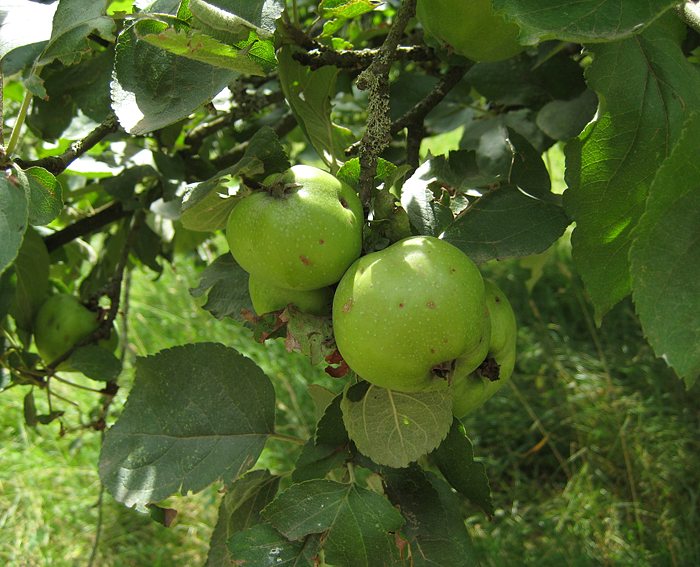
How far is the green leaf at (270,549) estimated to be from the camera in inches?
36.5

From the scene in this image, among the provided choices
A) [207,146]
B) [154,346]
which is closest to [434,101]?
[207,146]

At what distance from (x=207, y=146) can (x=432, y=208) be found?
1083 mm

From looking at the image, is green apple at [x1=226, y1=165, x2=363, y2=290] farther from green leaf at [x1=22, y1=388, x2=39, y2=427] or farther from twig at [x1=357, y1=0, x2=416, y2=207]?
green leaf at [x1=22, y1=388, x2=39, y2=427]

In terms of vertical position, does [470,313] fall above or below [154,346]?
above

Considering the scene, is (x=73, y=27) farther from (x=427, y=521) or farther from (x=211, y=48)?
(x=427, y=521)

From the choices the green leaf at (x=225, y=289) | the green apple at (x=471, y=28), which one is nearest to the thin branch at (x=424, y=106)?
the green apple at (x=471, y=28)

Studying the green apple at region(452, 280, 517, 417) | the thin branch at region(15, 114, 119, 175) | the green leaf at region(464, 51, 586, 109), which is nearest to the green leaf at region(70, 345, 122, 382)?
the thin branch at region(15, 114, 119, 175)

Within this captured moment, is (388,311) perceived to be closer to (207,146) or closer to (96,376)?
(96,376)

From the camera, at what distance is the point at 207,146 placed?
1925 mm

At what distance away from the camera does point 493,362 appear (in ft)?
3.06

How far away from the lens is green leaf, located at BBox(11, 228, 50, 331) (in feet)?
4.74

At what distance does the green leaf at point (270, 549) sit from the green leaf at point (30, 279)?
758 mm

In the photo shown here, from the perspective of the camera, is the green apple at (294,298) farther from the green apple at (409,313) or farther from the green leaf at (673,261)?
the green leaf at (673,261)

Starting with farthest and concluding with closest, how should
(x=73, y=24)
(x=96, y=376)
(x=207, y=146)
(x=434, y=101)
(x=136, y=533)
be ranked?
1. (x=136, y=533)
2. (x=207, y=146)
3. (x=96, y=376)
4. (x=434, y=101)
5. (x=73, y=24)
